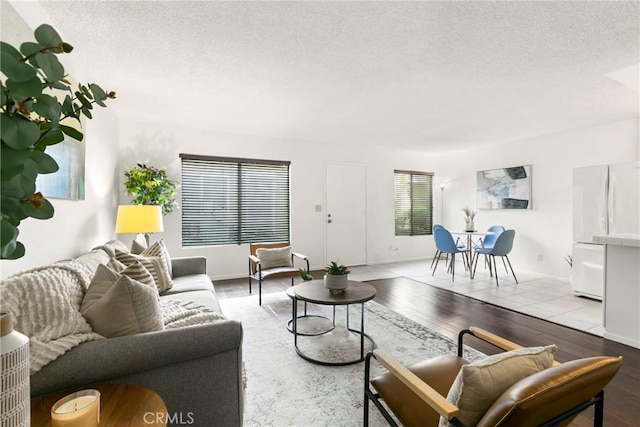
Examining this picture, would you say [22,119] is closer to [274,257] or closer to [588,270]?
[274,257]

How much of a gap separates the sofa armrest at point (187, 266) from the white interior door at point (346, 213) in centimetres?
283

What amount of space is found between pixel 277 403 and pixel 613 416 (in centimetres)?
194

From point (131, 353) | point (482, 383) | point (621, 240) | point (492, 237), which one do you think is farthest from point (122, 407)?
point (492, 237)

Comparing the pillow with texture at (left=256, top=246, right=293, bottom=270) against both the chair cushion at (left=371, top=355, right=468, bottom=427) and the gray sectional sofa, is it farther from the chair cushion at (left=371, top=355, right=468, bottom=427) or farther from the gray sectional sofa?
the chair cushion at (left=371, top=355, right=468, bottom=427)

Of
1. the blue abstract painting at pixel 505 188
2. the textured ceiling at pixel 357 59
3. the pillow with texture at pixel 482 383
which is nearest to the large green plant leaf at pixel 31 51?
the pillow with texture at pixel 482 383

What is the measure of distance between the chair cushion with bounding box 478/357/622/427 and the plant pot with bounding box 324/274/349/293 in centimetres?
167

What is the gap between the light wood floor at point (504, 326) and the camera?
72.6 inches

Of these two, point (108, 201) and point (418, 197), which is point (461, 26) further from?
point (418, 197)

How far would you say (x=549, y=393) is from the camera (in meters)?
0.78

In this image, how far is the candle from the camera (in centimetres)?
77

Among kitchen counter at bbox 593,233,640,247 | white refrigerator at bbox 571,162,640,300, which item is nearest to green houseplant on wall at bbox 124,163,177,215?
kitchen counter at bbox 593,233,640,247

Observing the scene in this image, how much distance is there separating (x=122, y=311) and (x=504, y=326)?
3250mm

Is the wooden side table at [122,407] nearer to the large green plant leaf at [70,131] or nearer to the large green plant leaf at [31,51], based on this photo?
the large green plant leaf at [70,131]

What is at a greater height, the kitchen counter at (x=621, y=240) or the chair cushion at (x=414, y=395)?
the kitchen counter at (x=621, y=240)
